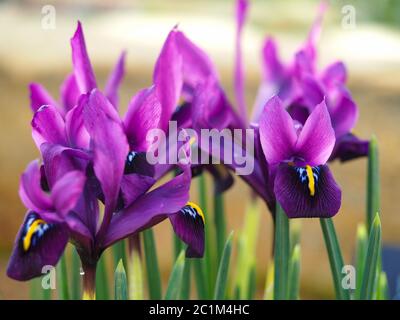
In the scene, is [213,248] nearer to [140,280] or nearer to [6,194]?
[140,280]

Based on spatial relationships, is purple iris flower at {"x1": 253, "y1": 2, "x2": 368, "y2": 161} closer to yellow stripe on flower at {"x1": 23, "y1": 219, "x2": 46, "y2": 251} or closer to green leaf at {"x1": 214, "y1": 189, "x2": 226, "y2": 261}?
green leaf at {"x1": 214, "y1": 189, "x2": 226, "y2": 261}

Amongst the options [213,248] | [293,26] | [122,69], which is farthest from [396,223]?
[122,69]

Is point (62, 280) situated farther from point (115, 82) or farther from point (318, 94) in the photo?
point (318, 94)

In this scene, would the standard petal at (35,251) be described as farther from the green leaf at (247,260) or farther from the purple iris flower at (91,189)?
the green leaf at (247,260)

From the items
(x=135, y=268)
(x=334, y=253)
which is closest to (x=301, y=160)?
(x=334, y=253)

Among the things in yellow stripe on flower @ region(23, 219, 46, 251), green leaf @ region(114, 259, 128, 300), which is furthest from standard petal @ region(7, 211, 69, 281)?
green leaf @ region(114, 259, 128, 300)
